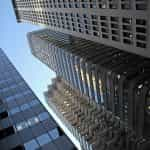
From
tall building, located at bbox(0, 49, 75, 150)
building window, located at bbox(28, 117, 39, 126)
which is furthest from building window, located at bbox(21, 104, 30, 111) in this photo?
building window, located at bbox(28, 117, 39, 126)

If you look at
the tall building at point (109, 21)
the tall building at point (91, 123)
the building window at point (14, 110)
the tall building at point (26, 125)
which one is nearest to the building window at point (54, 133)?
the tall building at point (26, 125)

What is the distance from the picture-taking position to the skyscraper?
88.5m

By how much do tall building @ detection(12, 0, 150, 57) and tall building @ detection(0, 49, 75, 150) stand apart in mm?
20356

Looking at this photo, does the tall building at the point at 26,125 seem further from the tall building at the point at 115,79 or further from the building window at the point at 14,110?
the tall building at the point at 115,79

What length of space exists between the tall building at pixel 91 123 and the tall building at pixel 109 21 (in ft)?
101

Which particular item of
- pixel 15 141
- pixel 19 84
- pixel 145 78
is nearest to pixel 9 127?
pixel 15 141

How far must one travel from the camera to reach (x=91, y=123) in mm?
113062

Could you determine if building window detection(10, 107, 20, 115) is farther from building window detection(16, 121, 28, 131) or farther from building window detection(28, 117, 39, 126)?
building window detection(28, 117, 39, 126)

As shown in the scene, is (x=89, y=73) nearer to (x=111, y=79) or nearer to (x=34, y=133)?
(x=111, y=79)

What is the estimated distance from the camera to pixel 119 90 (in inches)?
2645

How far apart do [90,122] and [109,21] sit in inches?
2582

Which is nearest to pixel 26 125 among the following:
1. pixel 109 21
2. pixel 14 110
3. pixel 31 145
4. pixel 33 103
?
pixel 31 145

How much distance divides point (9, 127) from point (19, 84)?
1553 centimetres

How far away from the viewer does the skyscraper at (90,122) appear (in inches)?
3484
